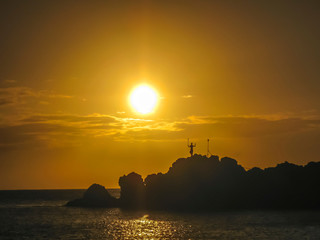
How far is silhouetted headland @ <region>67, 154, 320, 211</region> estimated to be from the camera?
5059 inches

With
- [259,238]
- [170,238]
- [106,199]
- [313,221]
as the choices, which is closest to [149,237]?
[170,238]

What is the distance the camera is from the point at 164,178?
132 meters

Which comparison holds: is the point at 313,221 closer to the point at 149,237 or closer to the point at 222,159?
the point at 149,237

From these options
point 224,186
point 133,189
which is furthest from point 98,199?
point 224,186

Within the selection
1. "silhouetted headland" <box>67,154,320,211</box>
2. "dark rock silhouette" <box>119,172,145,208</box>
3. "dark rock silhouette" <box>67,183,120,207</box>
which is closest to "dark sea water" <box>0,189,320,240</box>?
"silhouetted headland" <box>67,154,320,211</box>

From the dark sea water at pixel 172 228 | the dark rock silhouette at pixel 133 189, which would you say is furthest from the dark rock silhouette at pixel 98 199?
the dark sea water at pixel 172 228

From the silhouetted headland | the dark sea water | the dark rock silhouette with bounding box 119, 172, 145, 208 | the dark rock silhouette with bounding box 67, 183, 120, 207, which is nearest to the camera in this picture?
the dark sea water

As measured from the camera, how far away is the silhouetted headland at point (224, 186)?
128 metres

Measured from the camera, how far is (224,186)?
13100 cm

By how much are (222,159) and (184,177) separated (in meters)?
13.3

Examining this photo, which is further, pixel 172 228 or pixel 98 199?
pixel 98 199

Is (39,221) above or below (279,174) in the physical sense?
below

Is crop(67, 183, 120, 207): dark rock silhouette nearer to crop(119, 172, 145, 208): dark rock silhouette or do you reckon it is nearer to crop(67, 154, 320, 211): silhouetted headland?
crop(119, 172, 145, 208): dark rock silhouette

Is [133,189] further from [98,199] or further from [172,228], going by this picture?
[172,228]
